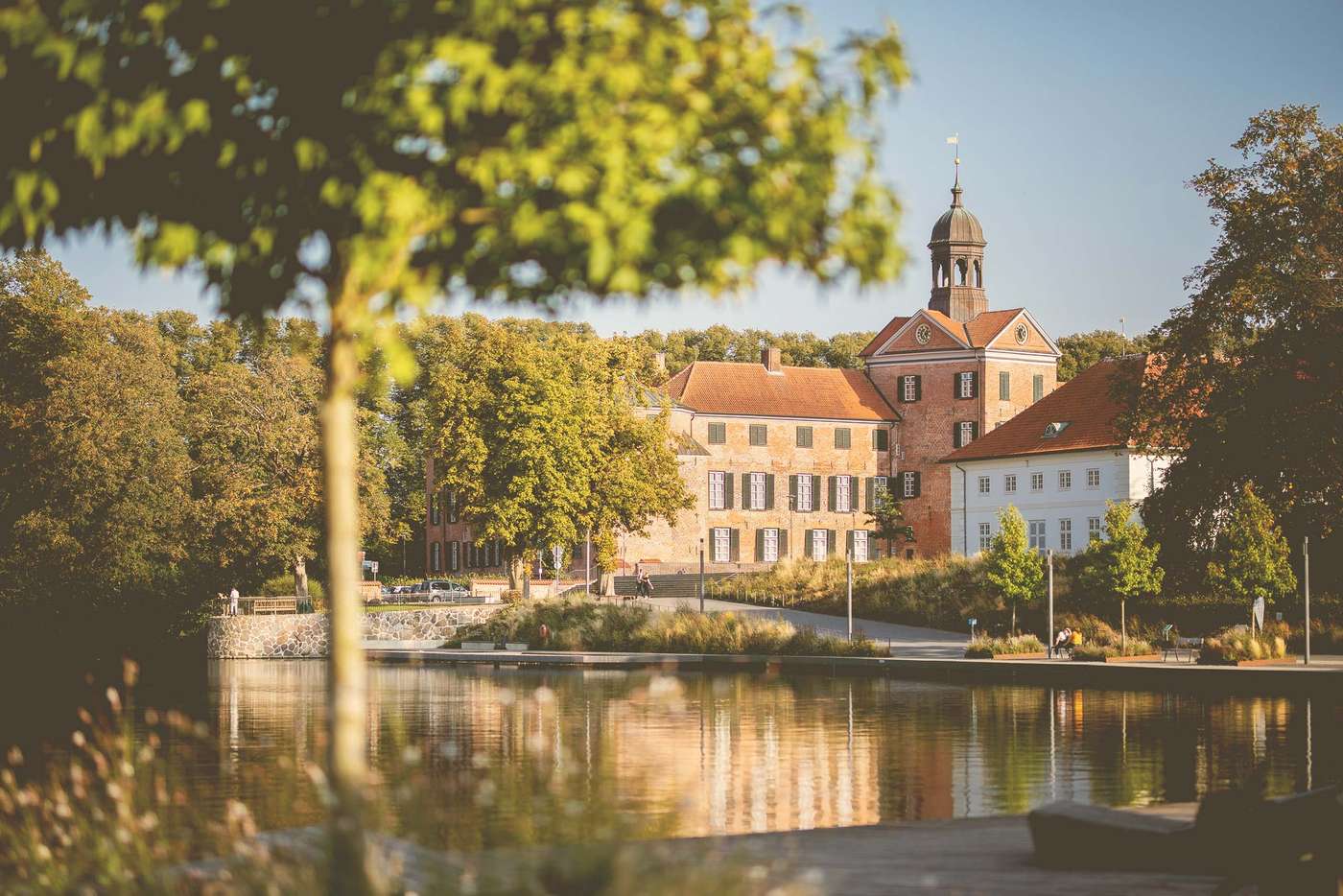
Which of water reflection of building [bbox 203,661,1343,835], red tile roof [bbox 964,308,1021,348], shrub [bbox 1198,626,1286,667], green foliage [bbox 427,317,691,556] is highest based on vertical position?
red tile roof [bbox 964,308,1021,348]

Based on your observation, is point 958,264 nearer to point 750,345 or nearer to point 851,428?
point 851,428

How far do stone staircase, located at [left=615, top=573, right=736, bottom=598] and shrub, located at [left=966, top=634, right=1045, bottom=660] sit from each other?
1039 inches

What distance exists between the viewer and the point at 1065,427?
71688 millimetres

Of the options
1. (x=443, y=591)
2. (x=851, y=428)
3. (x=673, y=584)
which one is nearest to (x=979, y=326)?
(x=851, y=428)

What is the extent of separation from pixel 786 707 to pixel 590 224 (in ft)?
79.7

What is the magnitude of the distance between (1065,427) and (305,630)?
3391 cm

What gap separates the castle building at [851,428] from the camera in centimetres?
8338

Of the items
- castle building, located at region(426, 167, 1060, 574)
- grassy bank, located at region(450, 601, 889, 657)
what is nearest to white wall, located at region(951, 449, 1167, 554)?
castle building, located at region(426, 167, 1060, 574)

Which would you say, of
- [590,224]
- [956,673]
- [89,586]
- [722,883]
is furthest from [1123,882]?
[89,586]

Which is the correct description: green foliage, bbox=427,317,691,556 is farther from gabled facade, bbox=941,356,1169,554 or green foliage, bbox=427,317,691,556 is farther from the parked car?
gabled facade, bbox=941,356,1169,554

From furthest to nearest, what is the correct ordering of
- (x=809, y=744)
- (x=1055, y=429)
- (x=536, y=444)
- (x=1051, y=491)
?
(x=1055, y=429), (x=1051, y=491), (x=536, y=444), (x=809, y=744)

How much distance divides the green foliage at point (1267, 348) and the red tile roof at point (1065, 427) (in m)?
31.8

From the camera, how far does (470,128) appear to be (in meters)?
6.37

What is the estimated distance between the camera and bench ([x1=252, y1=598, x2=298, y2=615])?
206 ft
